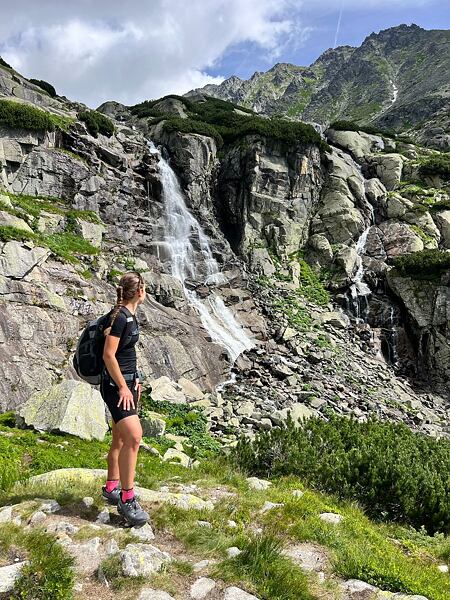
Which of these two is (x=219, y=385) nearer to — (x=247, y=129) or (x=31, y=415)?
(x=31, y=415)

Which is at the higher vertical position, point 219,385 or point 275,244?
point 275,244

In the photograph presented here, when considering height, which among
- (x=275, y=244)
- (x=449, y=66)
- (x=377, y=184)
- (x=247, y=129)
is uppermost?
(x=449, y=66)

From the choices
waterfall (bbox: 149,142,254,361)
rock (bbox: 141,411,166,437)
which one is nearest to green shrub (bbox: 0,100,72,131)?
waterfall (bbox: 149,142,254,361)

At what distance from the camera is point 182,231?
33.8 metres

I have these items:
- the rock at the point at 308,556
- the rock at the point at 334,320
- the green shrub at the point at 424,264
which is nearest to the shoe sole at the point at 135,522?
the rock at the point at 308,556

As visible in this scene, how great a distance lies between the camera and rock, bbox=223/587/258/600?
391 cm

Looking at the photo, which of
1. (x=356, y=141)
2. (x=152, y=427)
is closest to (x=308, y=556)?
(x=152, y=427)

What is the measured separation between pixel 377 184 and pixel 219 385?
114 feet

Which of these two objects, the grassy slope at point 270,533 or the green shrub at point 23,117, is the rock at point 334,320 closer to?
the grassy slope at point 270,533

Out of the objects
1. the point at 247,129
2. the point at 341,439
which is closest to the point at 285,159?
the point at 247,129

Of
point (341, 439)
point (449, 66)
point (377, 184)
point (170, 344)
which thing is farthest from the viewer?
point (449, 66)

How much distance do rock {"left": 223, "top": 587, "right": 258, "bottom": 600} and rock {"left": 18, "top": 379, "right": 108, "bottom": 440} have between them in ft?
23.9

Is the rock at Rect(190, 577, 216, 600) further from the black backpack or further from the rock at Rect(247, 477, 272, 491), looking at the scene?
the rock at Rect(247, 477, 272, 491)

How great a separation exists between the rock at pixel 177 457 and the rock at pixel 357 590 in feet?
18.7
